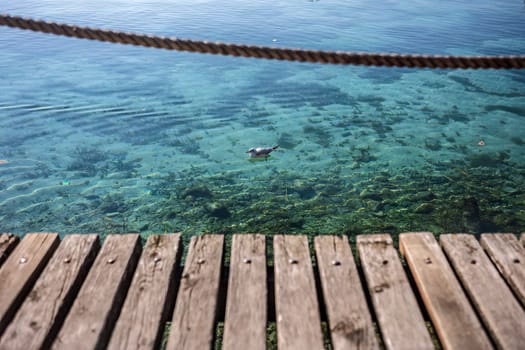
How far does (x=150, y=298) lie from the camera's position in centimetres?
211

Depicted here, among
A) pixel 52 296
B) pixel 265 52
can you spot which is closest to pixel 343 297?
pixel 265 52

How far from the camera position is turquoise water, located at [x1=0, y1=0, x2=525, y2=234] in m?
6.76

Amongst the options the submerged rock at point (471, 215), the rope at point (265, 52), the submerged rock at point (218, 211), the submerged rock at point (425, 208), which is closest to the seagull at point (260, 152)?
the submerged rock at point (218, 211)

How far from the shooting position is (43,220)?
664 centimetres

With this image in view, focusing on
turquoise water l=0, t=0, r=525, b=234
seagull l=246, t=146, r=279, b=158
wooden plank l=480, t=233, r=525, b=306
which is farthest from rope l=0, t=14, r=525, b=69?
seagull l=246, t=146, r=279, b=158

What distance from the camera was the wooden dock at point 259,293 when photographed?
1896 millimetres

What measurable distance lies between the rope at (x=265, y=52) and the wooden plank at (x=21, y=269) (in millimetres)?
1221

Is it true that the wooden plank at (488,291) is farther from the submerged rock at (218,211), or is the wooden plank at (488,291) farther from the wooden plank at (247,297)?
the submerged rock at (218,211)

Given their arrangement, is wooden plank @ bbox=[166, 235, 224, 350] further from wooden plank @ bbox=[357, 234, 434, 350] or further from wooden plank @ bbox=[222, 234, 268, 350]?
wooden plank @ bbox=[357, 234, 434, 350]

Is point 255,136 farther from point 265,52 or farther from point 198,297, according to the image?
point 198,297

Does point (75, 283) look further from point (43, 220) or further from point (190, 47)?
point (43, 220)

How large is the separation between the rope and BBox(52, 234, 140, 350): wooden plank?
3.76ft

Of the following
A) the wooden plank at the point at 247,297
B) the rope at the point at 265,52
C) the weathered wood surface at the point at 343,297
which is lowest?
the wooden plank at the point at 247,297

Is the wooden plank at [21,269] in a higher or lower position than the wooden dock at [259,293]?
lower
